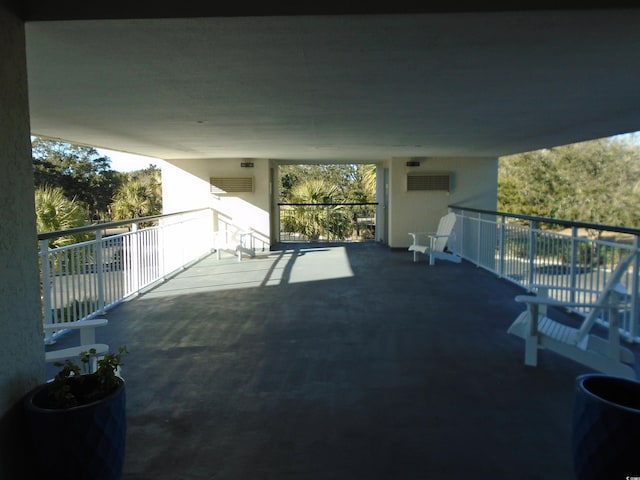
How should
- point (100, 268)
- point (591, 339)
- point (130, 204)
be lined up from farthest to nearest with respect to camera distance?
point (130, 204) < point (100, 268) < point (591, 339)

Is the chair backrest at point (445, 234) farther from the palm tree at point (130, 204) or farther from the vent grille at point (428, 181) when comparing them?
the palm tree at point (130, 204)

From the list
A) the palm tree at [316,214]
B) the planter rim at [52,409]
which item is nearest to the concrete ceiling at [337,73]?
the planter rim at [52,409]

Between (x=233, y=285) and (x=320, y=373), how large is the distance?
3.62 m

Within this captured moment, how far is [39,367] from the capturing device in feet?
7.14

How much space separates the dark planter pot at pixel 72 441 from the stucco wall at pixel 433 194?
29.8 feet

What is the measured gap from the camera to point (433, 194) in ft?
34.4

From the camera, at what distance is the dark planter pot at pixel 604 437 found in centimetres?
171

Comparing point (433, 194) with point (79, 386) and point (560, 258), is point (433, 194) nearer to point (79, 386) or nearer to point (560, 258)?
point (560, 258)

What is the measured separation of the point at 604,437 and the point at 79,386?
217 cm

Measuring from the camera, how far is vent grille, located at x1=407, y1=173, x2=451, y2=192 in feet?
33.9

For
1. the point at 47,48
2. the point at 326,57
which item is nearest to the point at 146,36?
the point at 47,48

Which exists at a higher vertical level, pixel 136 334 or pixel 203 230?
pixel 203 230

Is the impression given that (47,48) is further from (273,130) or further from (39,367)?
(273,130)

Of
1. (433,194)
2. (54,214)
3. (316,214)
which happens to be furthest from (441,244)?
(54,214)
